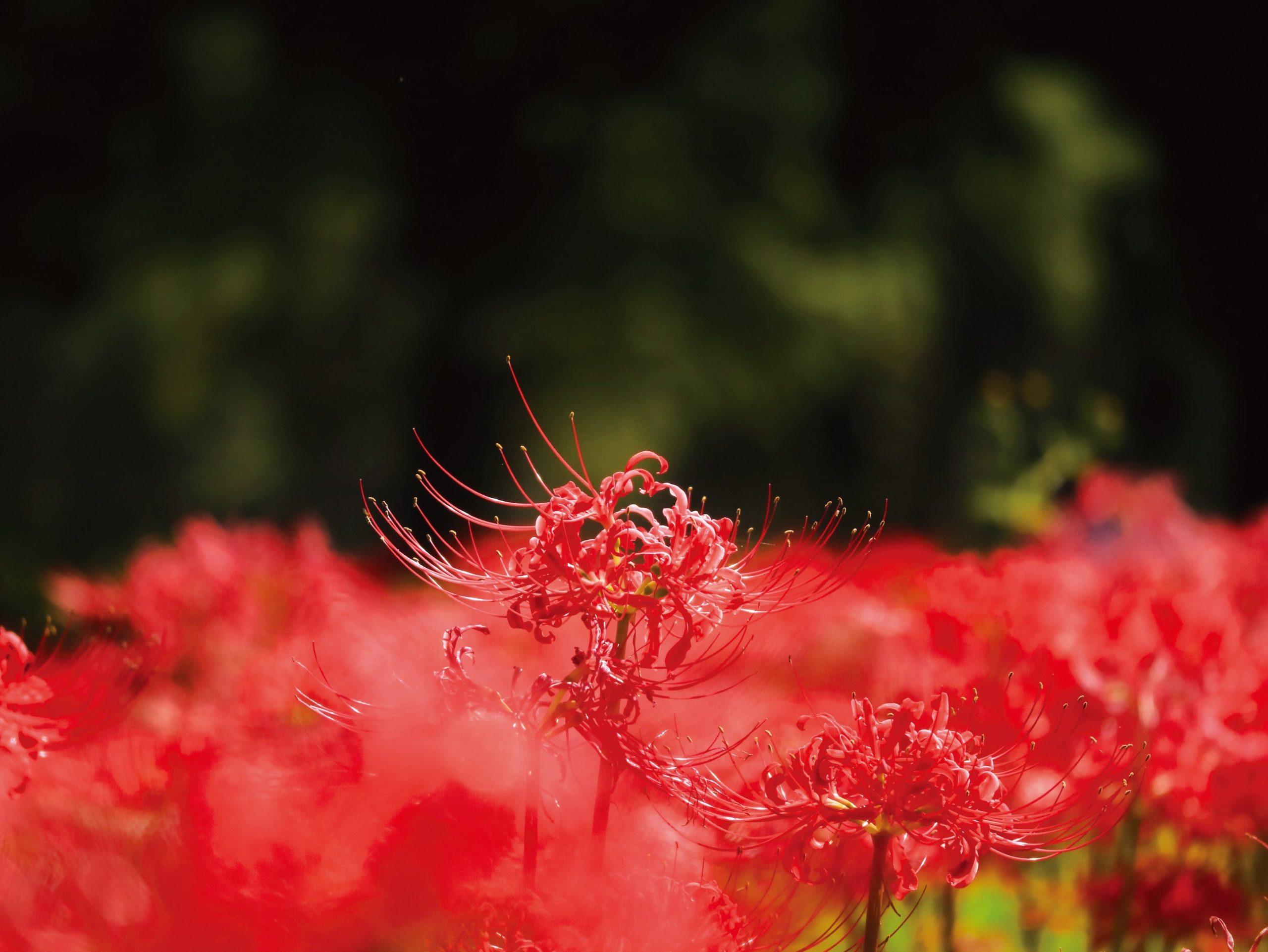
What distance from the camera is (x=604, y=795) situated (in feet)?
2.37

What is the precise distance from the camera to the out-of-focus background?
14.2 feet

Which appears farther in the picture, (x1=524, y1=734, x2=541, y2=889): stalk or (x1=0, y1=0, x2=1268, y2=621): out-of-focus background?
(x1=0, y1=0, x2=1268, y2=621): out-of-focus background

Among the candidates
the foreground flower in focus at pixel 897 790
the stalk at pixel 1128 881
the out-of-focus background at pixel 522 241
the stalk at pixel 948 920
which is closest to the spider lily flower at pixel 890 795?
the foreground flower in focus at pixel 897 790

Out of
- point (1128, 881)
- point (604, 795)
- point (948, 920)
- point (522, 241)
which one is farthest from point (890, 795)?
point (522, 241)

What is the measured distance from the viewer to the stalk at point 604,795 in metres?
0.71

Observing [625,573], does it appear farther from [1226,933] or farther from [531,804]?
[1226,933]

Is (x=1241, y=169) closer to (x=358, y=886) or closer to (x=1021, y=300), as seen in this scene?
(x=1021, y=300)

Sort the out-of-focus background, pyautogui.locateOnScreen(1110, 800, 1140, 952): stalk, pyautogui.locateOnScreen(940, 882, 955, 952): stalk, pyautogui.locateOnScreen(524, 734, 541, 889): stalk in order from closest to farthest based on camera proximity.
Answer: pyautogui.locateOnScreen(524, 734, 541, 889): stalk < pyautogui.locateOnScreen(940, 882, 955, 952): stalk < pyautogui.locateOnScreen(1110, 800, 1140, 952): stalk < the out-of-focus background

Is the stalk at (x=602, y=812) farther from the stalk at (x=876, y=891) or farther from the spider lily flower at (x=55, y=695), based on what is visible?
the spider lily flower at (x=55, y=695)

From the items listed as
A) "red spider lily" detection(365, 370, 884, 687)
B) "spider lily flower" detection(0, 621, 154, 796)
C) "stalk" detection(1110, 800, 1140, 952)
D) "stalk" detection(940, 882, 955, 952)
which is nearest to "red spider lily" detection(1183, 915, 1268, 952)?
"stalk" detection(1110, 800, 1140, 952)

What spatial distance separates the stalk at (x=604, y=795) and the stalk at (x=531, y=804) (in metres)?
0.04

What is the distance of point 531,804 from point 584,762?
0.10 meters

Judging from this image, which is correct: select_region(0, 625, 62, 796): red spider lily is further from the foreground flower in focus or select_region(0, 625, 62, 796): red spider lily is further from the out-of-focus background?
the out-of-focus background

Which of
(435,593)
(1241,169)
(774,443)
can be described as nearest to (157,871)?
(435,593)
